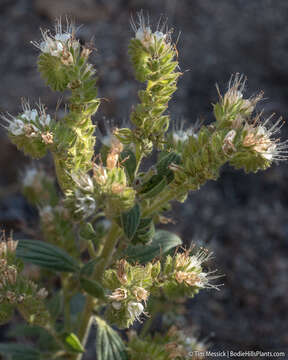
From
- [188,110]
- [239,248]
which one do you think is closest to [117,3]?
[188,110]

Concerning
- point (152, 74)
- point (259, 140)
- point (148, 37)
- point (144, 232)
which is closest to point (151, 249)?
point (144, 232)

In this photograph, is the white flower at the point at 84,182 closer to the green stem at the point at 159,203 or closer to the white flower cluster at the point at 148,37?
the green stem at the point at 159,203

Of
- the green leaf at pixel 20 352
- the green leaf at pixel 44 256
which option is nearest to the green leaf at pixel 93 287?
the green leaf at pixel 44 256

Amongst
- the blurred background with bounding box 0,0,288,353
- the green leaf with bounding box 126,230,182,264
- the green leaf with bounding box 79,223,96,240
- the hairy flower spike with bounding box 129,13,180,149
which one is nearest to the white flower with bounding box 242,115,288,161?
the hairy flower spike with bounding box 129,13,180,149

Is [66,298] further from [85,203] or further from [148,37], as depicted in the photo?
[148,37]

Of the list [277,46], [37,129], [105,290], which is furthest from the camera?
[277,46]

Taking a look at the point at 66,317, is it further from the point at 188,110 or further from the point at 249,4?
the point at 249,4
